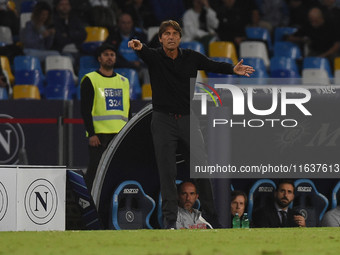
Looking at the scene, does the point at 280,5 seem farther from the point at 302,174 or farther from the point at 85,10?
the point at 302,174

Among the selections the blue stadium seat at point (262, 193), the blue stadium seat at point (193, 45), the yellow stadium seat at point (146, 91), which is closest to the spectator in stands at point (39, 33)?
the yellow stadium seat at point (146, 91)

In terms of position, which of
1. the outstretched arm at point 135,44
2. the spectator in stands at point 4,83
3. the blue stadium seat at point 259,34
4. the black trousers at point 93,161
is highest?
the blue stadium seat at point 259,34

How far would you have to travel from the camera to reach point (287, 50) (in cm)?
1088

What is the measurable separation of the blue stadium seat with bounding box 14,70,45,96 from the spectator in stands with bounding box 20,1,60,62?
739 mm

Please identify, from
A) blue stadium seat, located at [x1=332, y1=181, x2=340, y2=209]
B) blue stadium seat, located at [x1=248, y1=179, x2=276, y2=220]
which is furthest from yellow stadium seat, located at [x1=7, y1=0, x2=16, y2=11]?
blue stadium seat, located at [x1=332, y1=181, x2=340, y2=209]

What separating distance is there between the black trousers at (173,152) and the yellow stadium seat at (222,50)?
18.5ft

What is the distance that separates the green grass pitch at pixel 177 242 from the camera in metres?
3.36

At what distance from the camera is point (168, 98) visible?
4.90m

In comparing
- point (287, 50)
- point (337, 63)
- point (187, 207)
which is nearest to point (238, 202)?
point (187, 207)

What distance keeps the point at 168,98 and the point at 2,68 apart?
17.4 feet

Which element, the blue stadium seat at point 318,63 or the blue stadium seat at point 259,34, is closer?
the blue stadium seat at point 318,63

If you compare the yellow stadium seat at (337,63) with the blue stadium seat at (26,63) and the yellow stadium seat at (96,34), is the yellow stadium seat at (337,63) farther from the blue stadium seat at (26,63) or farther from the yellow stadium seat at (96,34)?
the blue stadium seat at (26,63)

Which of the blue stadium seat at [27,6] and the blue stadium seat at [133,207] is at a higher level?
the blue stadium seat at [27,6]

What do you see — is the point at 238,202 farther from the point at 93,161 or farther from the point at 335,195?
the point at 93,161
